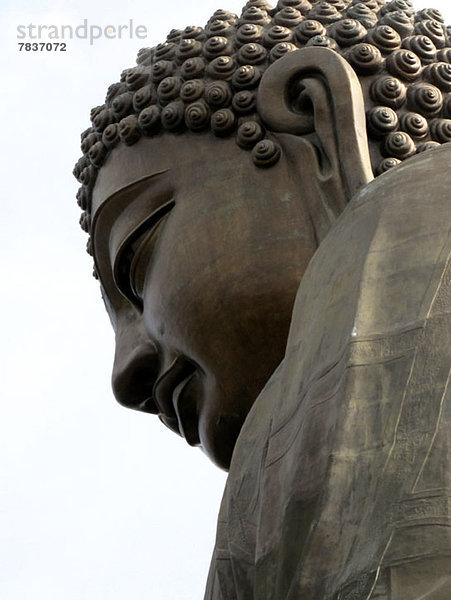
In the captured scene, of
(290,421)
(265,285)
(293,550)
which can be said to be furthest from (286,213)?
(293,550)

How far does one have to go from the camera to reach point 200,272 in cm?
446

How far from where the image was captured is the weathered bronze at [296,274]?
2967 millimetres

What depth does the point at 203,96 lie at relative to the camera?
484 centimetres

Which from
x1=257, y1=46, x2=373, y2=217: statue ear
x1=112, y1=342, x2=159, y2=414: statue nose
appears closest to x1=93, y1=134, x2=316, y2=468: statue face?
x1=112, y1=342, x2=159, y2=414: statue nose

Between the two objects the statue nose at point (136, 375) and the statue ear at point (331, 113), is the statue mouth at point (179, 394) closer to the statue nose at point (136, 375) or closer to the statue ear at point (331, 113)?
the statue nose at point (136, 375)

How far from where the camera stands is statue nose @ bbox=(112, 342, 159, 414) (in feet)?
15.5

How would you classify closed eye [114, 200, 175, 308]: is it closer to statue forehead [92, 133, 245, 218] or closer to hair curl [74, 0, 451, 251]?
statue forehead [92, 133, 245, 218]

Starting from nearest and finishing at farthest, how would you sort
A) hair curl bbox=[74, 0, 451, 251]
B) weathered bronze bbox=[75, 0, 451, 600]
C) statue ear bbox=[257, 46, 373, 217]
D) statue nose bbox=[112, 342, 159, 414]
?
weathered bronze bbox=[75, 0, 451, 600]
statue ear bbox=[257, 46, 373, 217]
hair curl bbox=[74, 0, 451, 251]
statue nose bbox=[112, 342, 159, 414]

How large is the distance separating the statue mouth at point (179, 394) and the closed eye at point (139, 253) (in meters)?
0.27

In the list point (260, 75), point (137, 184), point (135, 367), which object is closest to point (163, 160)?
point (137, 184)

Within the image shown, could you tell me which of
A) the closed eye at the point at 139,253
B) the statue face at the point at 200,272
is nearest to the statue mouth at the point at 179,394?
the statue face at the point at 200,272

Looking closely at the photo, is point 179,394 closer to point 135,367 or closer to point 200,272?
point 135,367

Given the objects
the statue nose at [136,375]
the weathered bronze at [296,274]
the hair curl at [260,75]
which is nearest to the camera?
the weathered bronze at [296,274]

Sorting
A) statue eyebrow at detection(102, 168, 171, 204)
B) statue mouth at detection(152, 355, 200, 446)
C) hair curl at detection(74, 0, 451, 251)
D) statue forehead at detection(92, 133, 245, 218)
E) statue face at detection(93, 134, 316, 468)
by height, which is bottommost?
statue mouth at detection(152, 355, 200, 446)
